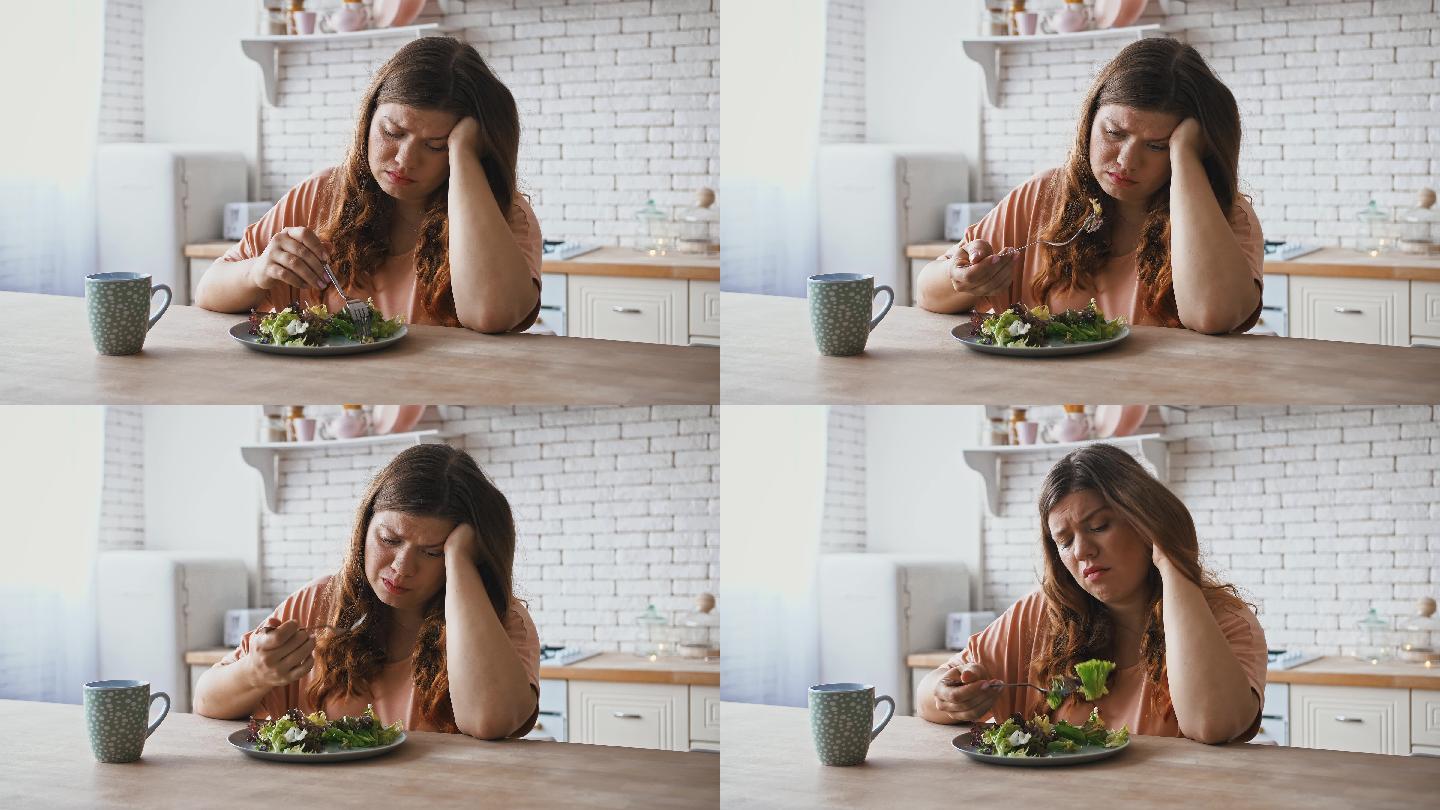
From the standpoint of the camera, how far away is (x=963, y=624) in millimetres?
3207

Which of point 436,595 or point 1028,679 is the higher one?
point 436,595

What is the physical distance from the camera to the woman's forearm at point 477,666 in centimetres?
187

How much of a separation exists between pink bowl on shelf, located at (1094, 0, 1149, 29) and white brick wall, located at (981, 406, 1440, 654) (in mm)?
1255

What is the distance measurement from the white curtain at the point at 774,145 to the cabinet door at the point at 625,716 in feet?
3.51

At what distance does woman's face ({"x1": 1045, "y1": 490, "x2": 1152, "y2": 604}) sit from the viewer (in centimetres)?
212

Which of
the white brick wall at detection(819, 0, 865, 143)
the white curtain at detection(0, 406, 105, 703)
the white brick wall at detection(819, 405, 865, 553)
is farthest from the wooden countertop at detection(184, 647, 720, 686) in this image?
the white brick wall at detection(819, 0, 865, 143)

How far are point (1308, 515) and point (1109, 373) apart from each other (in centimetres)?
207

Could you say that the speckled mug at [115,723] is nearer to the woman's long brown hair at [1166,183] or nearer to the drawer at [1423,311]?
the woman's long brown hair at [1166,183]

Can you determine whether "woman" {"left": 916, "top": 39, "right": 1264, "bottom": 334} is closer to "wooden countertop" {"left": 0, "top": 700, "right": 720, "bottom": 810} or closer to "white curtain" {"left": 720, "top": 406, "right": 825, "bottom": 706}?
"wooden countertop" {"left": 0, "top": 700, "right": 720, "bottom": 810}

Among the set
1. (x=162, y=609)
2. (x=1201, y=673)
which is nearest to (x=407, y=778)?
(x=1201, y=673)

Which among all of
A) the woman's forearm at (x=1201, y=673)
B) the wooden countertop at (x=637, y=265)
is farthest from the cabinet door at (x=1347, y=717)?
the wooden countertop at (x=637, y=265)

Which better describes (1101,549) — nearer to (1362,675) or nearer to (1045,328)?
(1045,328)

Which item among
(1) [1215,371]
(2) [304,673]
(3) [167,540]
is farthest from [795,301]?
(3) [167,540]

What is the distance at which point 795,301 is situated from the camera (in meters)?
1.98
